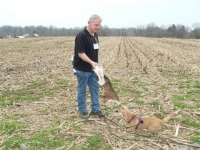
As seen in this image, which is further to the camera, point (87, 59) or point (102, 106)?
point (102, 106)

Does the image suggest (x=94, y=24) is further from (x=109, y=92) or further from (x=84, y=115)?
(x=84, y=115)

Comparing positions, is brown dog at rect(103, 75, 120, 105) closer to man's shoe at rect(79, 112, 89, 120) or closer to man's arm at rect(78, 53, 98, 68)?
man's arm at rect(78, 53, 98, 68)

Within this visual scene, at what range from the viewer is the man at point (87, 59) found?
5.57 m

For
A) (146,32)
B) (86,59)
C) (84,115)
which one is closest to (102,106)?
(84,115)

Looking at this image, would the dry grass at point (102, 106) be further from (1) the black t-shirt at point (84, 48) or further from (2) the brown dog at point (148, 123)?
(1) the black t-shirt at point (84, 48)

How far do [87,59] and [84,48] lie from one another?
27 cm

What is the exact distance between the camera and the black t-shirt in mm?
5590

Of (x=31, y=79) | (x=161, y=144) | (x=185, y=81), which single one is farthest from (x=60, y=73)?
(x=161, y=144)

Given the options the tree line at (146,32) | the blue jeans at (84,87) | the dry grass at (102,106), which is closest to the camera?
the dry grass at (102,106)

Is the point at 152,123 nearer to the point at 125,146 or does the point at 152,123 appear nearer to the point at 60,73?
the point at 125,146

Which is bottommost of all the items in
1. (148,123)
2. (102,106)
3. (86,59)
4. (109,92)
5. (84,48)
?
(102,106)

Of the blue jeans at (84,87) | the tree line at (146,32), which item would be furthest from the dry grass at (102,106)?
the tree line at (146,32)

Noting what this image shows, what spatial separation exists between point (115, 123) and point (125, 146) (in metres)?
1.05

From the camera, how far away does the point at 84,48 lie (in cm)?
564
